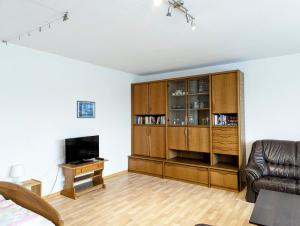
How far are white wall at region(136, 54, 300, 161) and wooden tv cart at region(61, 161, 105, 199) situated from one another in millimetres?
3080

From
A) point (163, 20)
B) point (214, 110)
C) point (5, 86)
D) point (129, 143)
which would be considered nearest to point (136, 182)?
point (129, 143)

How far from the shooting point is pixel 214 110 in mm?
4289

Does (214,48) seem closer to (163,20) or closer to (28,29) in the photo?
(163,20)

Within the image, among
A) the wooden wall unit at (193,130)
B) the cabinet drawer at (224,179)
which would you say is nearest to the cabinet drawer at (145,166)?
the wooden wall unit at (193,130)

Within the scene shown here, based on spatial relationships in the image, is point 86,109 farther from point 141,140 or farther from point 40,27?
point 40,27

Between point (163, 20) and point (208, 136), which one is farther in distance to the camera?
point (208, 136)

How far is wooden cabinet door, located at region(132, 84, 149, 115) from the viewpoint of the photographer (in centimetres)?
532

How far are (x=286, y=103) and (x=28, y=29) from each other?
174 inches

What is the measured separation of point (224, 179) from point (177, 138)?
1298 millimetres

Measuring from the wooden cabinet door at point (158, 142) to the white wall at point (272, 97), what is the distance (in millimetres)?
1805

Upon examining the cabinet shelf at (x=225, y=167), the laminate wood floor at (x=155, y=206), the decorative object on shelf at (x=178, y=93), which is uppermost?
the decorative object on shelf at (x=178, y=93)

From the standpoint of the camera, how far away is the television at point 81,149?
151 inches

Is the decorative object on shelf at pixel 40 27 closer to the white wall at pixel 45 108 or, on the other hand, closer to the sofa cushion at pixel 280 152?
the white wall at pixel 45 108

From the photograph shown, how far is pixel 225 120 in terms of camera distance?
4250mm
